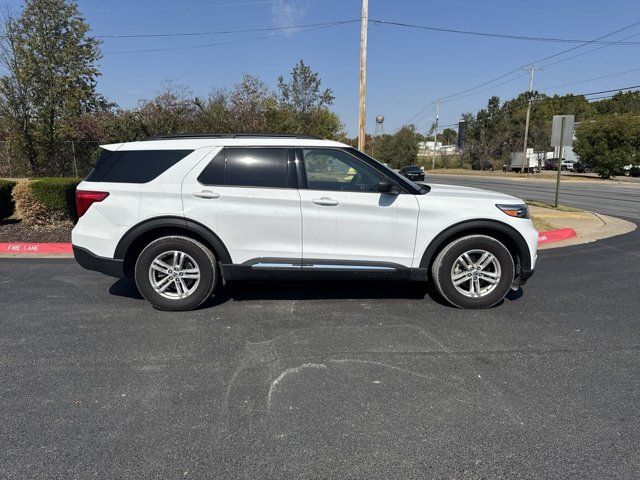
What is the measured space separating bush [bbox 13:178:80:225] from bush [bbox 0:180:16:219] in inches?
17.8

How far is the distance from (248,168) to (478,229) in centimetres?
249

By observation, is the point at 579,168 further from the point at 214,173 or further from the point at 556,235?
the point at 214,173

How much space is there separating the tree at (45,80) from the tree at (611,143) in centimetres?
3898

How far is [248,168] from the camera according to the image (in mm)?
4660

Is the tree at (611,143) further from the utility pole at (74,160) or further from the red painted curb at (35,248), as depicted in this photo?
the red painted curb at (35,248)

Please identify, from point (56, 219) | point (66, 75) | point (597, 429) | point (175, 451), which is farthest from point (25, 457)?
point (66, 75)

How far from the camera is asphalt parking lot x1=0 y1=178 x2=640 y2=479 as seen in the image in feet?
8.03

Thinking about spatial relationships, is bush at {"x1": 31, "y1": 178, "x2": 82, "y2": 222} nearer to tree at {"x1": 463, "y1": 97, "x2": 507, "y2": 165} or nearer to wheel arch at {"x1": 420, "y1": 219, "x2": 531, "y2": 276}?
wheel arch at {"x1": 420, "y1": 219, "x2": 531, "y2": 276}

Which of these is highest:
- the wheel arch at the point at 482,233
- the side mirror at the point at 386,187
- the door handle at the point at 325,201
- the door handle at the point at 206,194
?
the side mirror at the point at 386,187

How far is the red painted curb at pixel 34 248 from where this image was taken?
761 centimetres

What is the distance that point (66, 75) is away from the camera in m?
18.0

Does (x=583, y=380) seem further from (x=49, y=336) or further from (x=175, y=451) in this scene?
(x=49, y=336)

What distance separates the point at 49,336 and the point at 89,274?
2.24 metres

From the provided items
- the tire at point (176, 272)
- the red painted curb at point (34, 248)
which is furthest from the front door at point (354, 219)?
the red painted curb at point (34, 248)
